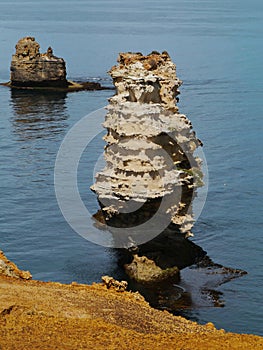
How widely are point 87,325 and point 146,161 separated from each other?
64.0 feet

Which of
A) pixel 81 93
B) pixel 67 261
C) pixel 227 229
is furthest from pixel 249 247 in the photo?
pixel 81 93

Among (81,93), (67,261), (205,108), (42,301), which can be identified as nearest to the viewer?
(42,301)

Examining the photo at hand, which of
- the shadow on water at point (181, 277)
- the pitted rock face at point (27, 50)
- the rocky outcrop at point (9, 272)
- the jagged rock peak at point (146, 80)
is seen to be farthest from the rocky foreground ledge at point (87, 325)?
the pitted rock face at point (27, 50)

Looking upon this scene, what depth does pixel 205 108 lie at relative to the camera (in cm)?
9644

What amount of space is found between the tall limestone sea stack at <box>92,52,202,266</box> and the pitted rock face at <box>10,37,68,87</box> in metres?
68.1

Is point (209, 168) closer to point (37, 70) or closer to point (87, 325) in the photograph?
point (87, 325)

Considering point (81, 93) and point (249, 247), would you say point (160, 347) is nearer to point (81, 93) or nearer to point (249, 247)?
point (249, 247)

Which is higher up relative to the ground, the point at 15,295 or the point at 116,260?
the point at 15,295

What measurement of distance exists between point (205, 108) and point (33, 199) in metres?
41.1

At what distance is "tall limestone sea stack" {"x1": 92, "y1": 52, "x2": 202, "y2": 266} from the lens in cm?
4031

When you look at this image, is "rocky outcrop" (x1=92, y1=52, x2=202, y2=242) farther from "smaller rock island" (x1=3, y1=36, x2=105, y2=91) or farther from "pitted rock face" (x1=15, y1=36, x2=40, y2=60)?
"pitted rock face" (x1=15, y1=36, x2=40, y2=60)

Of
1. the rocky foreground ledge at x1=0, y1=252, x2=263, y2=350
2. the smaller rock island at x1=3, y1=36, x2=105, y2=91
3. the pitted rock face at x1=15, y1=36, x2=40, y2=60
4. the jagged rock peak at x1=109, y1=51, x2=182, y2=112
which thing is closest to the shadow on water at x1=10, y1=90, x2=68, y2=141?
the smaller rock island at x1=3, y1=36, x2=105, y2=91

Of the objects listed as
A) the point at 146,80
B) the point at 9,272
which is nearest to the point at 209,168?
the point at 146,80

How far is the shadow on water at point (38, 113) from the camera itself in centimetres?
8594
